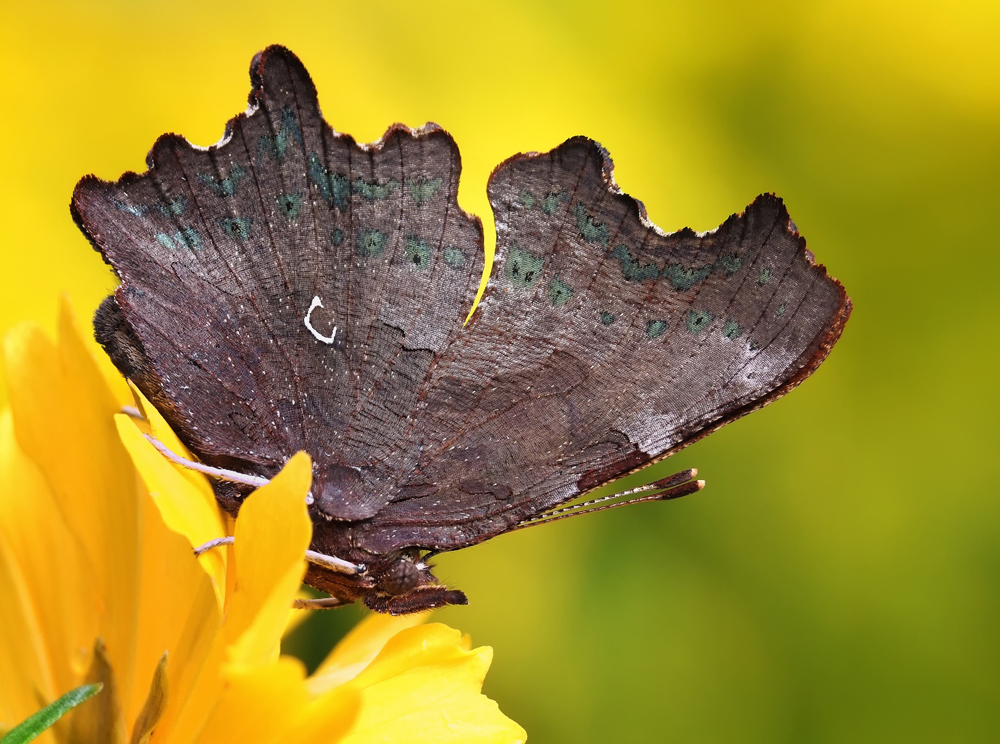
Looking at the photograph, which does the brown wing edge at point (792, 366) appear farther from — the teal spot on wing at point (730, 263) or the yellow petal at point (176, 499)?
the yellow petal at point (176, 499)

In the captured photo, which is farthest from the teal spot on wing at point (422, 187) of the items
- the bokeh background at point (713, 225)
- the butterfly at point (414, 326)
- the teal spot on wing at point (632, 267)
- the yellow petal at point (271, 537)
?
the bokeh background at point (713, 225)

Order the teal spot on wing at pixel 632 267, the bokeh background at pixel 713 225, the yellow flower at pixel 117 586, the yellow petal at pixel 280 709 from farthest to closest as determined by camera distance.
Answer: the bokeh background at pixel 713 225
the teal spot on wing at pixel 632 267
the yellow flower at pixel 117 586
the yellow petal at pixel 280 709

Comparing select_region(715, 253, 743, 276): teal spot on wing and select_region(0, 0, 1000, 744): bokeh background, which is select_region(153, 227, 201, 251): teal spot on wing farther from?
select_region(0, 0, 1000, 744): bokeh background

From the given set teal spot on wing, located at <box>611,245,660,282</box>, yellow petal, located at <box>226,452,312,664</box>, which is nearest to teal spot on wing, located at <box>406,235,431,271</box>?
teal spot on wing, located at <box>611,245,660,282</box>

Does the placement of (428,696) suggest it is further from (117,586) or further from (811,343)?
(811,343)

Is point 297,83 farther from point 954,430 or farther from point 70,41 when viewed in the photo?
point 954,430

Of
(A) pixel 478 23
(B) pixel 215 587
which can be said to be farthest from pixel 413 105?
(B) pixel 215 587

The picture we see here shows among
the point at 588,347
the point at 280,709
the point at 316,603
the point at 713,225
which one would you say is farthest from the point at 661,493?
the point at 713,225
